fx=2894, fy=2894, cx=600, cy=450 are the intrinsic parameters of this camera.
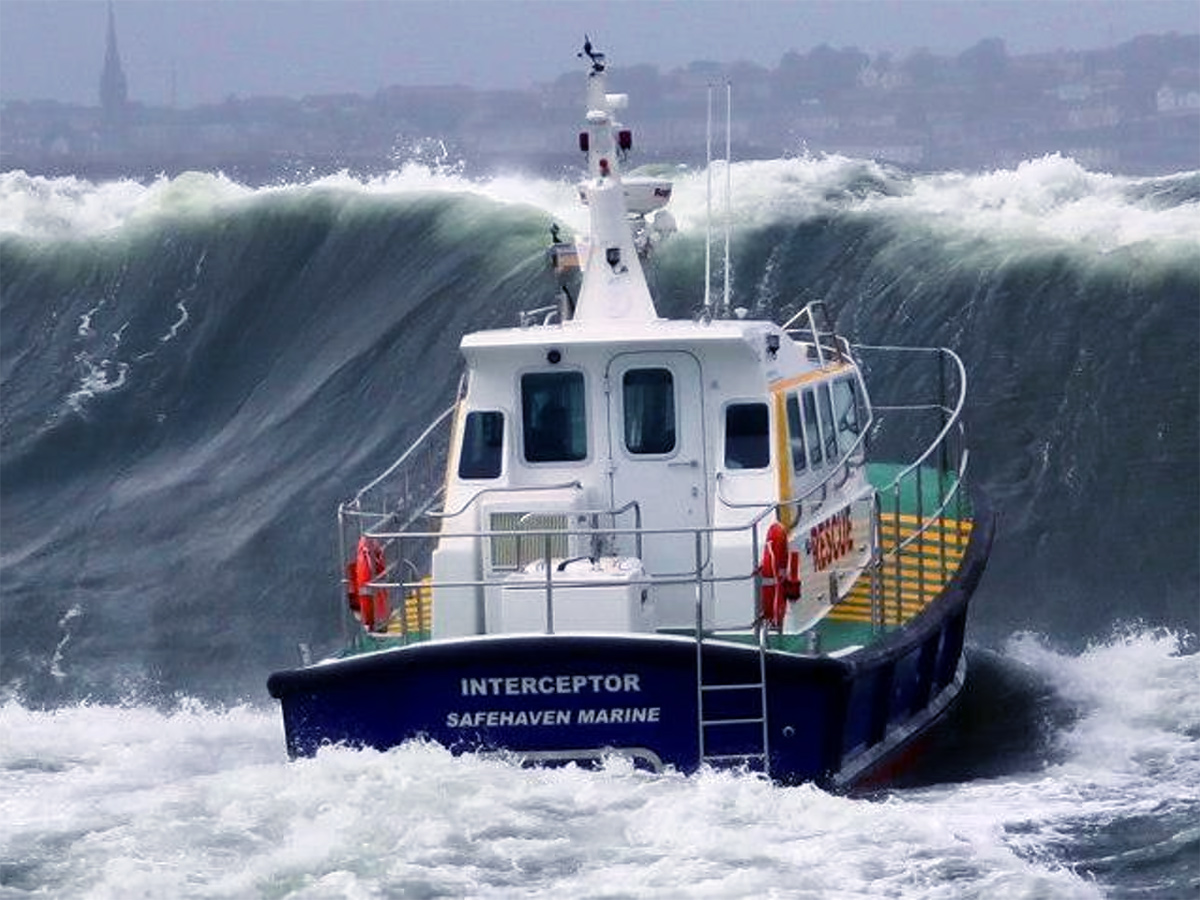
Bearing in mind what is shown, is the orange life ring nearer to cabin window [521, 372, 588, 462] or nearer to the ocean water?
the ocean water

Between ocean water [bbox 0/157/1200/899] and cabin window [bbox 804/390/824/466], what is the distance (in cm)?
178

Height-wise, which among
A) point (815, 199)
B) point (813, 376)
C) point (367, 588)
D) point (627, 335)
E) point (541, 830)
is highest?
point (815, 199)

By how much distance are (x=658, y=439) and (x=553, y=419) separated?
1.83 ft

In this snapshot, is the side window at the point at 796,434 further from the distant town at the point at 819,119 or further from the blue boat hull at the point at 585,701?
the distant town at the point at 819,119

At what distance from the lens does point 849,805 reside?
1298 centimetres

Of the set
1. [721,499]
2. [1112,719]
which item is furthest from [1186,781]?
[721,499]

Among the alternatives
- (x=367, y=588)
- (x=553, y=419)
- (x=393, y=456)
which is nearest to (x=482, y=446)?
(x=553, y=419)

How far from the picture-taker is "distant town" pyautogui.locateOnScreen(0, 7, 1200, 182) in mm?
36094

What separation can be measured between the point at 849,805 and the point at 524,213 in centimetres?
1553

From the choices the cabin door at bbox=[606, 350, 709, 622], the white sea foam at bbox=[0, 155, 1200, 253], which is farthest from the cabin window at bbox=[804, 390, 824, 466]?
the white sea foam at bbox=[0, 155, 1200, 253]

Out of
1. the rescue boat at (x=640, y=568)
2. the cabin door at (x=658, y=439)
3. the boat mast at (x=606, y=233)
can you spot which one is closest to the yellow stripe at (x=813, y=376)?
the rescue boat at (x=640, y=568)

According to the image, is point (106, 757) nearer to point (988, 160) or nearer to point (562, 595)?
point (562, 595)

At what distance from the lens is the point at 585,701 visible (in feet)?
44.6

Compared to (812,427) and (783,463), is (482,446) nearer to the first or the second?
(783,463)
